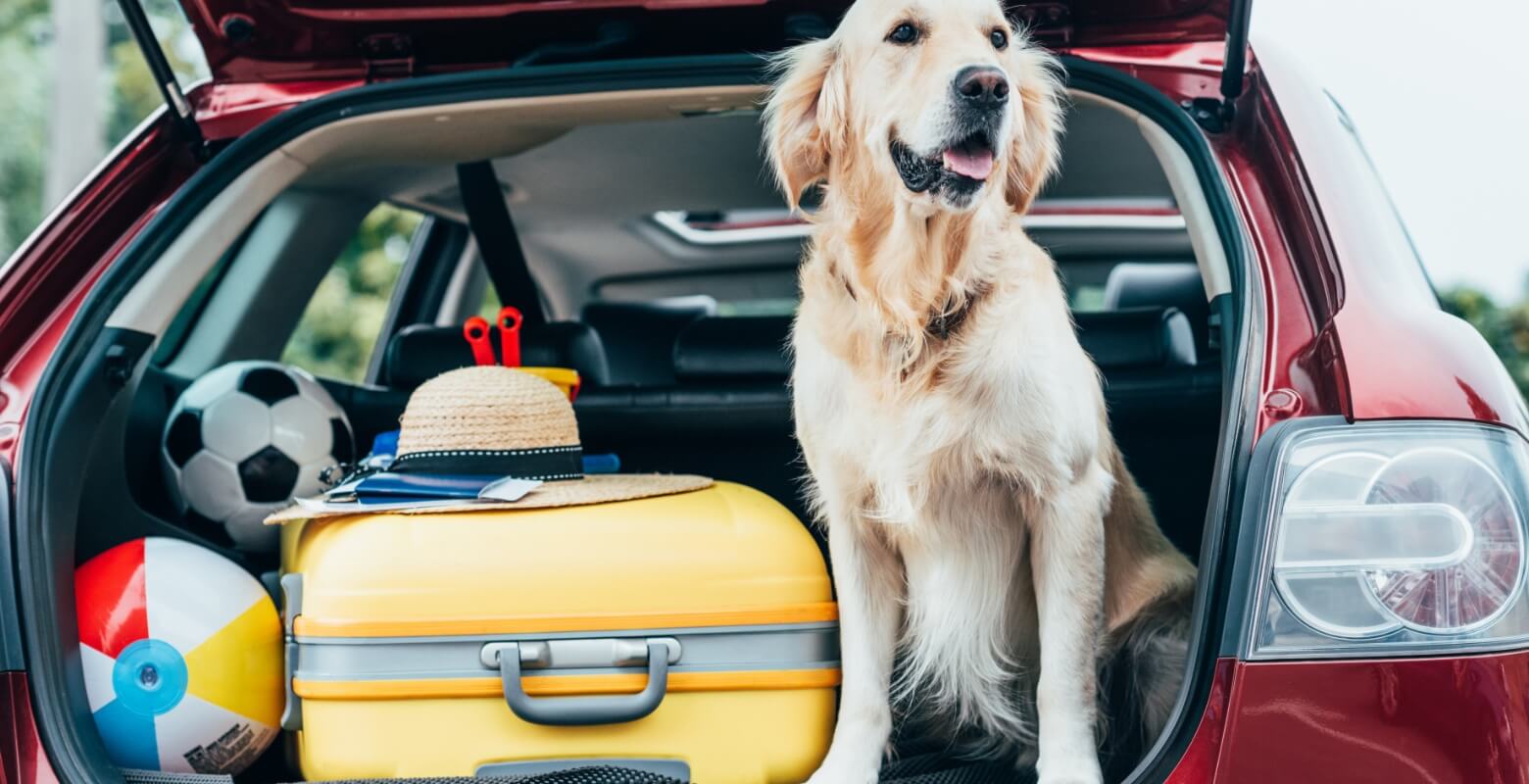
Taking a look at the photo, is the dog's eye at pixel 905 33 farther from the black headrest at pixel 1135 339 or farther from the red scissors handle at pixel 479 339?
the red scissors handle at pixel 479 339

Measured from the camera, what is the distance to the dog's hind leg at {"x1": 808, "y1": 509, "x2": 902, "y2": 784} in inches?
67.3

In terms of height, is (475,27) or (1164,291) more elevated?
(475,27)

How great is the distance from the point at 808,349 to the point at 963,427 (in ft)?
0.97

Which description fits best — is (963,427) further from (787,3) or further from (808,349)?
(787,3)

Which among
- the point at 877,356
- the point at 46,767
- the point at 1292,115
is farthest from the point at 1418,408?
the point at 46,767

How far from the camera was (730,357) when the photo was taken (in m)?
2.54

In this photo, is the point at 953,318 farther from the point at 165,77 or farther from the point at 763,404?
the point at 165,77

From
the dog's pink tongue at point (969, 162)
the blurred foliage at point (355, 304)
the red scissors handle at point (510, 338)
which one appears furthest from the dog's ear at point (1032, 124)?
the blurred foliage at point (355, 304)

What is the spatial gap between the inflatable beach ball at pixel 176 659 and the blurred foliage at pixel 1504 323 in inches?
351

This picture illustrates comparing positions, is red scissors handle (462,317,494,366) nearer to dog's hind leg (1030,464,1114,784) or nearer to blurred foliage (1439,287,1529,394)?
dog's hind leg (1030,464,1114,784)

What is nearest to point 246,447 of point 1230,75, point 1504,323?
point 1230,75

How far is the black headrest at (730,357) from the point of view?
2.54 m

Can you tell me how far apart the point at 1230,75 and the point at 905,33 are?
19.1 inches

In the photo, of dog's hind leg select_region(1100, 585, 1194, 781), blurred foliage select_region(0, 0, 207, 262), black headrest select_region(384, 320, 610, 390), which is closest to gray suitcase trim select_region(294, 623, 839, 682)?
dog's hind leg select_region(1100, 585, 1194, 781)
